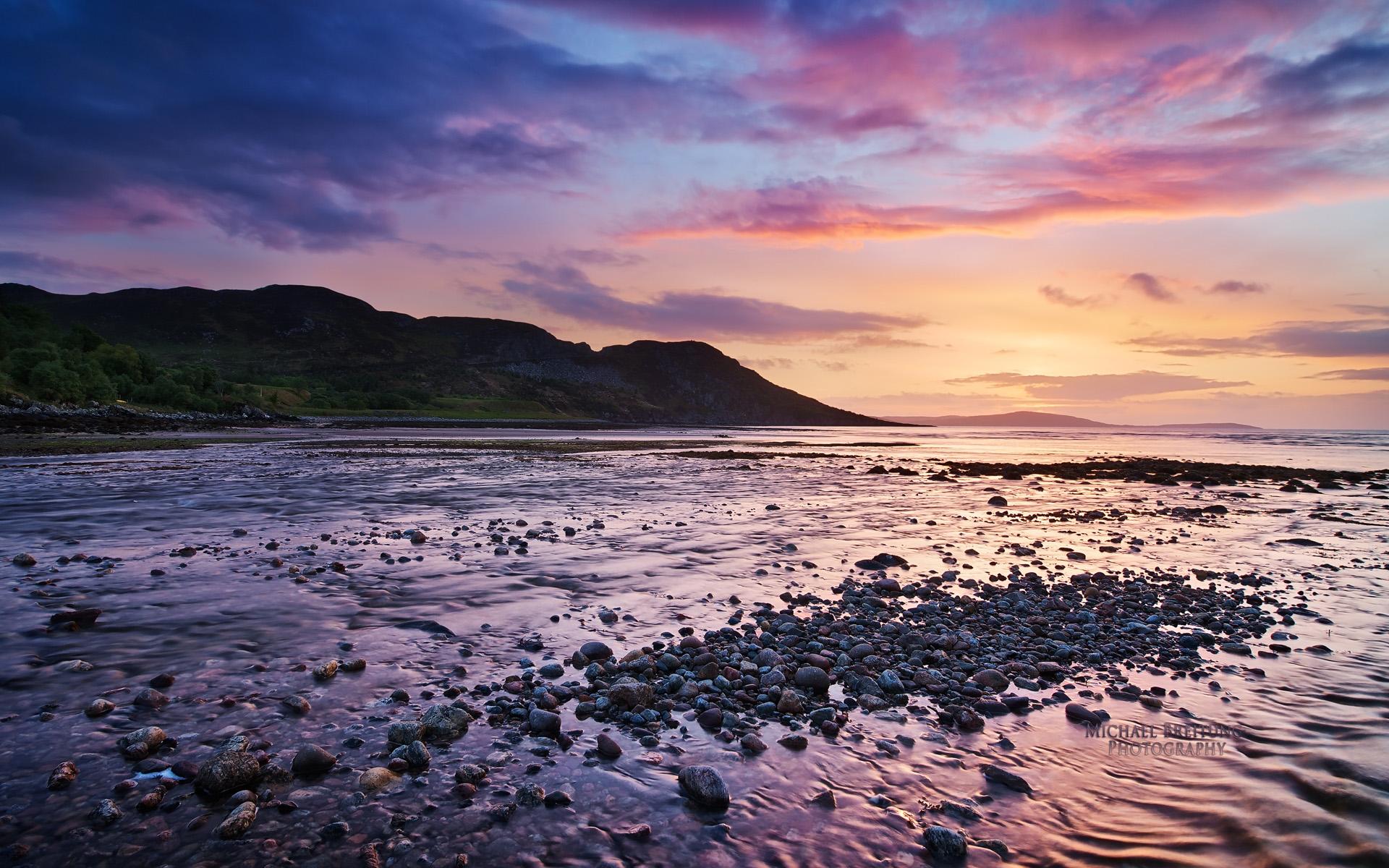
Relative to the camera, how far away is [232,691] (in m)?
7.20

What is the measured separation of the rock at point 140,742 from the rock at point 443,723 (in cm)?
223

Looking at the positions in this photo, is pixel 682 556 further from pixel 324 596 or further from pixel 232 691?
pixel 232 691

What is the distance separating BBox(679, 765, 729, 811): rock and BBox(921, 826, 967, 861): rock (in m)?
1.61

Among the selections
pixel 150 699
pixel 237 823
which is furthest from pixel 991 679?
pixel 150 699

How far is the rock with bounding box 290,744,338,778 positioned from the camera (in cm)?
550

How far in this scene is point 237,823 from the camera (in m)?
4.64

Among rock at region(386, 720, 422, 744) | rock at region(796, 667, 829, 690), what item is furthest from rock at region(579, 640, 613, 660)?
rock at region(386, 720, 422, 744)

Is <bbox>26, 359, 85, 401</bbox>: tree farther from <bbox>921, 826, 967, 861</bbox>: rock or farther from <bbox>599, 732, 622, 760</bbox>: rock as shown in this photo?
<bbox>921, 826, 967, 861</bbox>: rock

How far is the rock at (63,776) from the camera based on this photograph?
5.10 metres

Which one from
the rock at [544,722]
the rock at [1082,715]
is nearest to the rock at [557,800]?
the rock at [544,722]

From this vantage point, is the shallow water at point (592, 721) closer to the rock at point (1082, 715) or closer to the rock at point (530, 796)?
the rock at point (530, 796)

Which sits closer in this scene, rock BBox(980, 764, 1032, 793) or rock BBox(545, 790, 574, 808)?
rock BBox(545, 790, 574, 808)

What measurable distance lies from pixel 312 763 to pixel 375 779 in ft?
2.12

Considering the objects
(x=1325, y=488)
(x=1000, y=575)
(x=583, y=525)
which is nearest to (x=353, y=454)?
(x=583, y=525)
